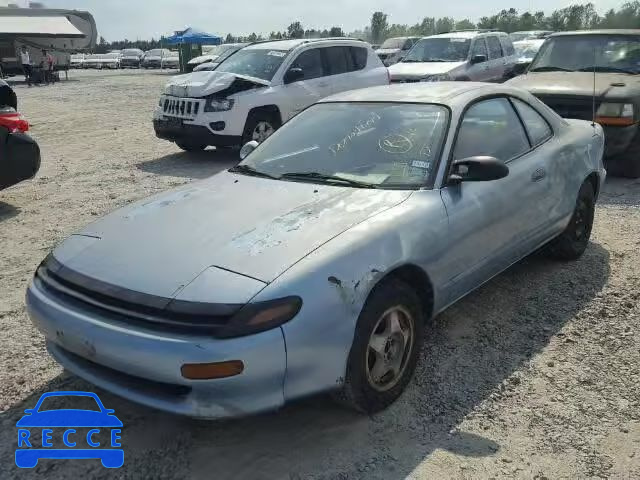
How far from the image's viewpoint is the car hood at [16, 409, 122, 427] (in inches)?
116

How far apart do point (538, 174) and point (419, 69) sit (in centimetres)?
823

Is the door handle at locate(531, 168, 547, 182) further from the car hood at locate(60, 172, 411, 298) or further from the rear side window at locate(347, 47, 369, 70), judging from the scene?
the rear side window at locate(347, 47, 369, 70)

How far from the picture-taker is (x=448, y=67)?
464 inches

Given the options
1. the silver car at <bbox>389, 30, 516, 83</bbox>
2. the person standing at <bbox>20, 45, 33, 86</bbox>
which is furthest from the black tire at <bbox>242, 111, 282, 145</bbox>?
the person standing at <bbox>20, 45, 33, 86</bbox>

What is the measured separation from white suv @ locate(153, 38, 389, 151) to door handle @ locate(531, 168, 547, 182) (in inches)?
205

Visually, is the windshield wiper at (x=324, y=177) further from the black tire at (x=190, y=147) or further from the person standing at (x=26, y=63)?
the person standing at (x=26, y=63)

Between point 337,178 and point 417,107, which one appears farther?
point 417,107

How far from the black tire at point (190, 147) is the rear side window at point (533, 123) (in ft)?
19.5

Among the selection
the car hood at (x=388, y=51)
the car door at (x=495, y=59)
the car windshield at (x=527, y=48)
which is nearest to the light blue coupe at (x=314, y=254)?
the car door at (x=495, y=59)

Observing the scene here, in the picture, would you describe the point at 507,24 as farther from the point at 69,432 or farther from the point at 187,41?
the point at 69,432

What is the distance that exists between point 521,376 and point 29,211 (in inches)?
215

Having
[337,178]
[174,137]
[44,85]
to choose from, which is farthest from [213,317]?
[44,85]

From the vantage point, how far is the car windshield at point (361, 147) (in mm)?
3523

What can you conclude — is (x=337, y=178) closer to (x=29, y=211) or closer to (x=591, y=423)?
(x=591, y=423)
